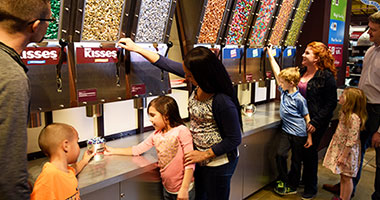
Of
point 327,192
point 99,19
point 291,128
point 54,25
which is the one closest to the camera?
point 54,25

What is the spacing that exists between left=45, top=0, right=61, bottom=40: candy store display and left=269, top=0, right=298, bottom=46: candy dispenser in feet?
7.04

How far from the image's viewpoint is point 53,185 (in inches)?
50.5

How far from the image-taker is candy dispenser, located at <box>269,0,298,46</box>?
10.3ft

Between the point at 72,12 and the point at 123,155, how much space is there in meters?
0.89

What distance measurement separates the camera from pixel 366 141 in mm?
2861

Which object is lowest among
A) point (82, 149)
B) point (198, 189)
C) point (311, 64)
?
point (198, 189)

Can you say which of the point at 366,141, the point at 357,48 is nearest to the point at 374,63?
the point at 366,141

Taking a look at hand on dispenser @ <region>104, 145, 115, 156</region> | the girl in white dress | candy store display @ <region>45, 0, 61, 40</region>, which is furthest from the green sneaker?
candy store display @ <region>45, 0, 61, 40</region>

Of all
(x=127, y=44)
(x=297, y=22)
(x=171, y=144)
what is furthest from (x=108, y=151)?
(x=297, y=22)

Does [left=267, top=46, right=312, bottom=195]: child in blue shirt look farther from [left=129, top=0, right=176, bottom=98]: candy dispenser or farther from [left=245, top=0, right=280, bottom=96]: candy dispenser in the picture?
[left=129, top=0, right=176, bottom=98]: candy dispenser

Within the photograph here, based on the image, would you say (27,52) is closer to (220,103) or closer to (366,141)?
(220,103)

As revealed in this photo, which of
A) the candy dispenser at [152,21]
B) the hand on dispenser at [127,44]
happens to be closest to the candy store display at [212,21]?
the candy dispenser at [152,21]

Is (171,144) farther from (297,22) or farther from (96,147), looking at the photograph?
(297,22)

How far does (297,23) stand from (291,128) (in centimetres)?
125
